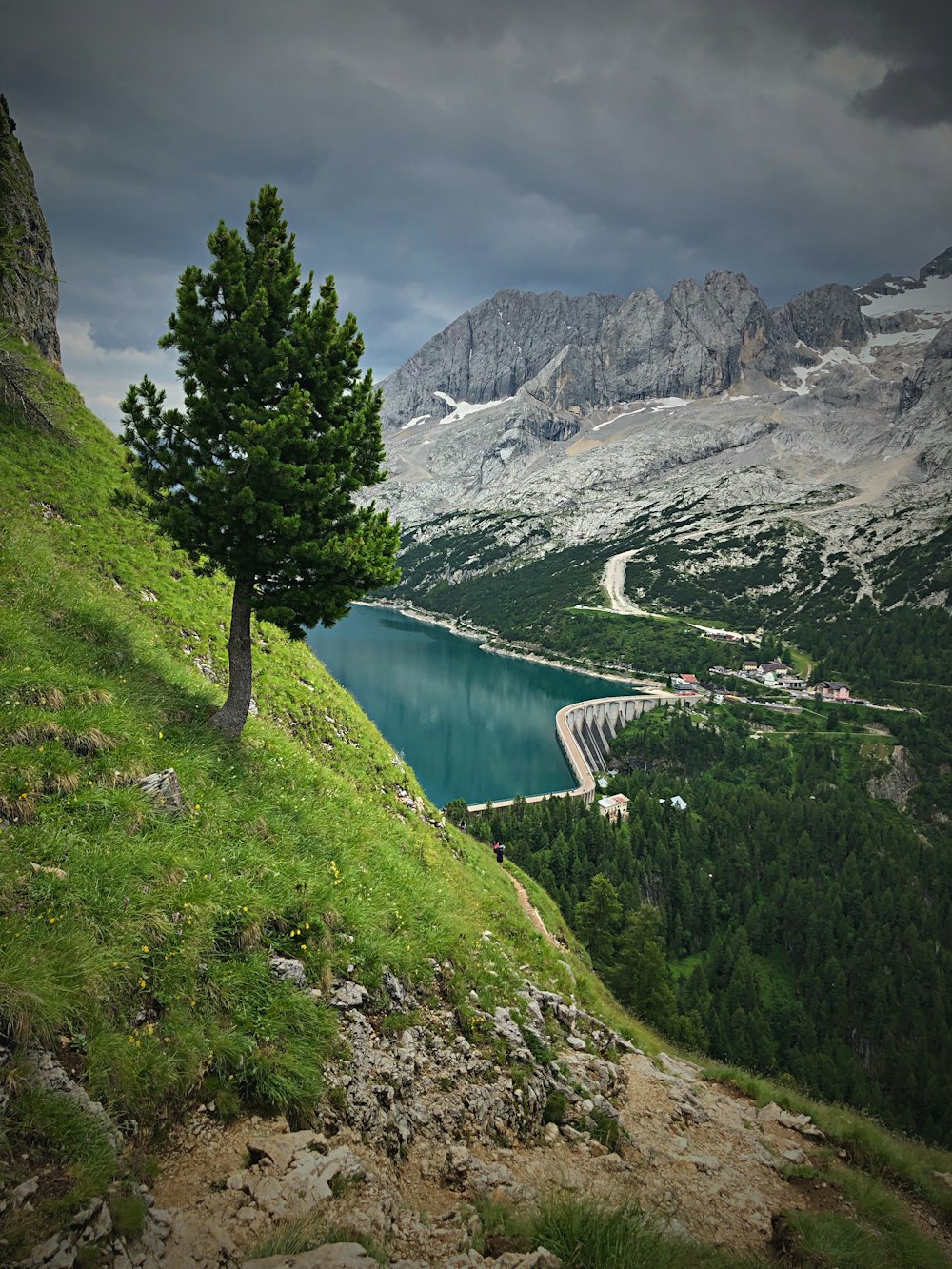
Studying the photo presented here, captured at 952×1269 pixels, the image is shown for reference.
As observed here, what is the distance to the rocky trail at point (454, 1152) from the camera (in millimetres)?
4578

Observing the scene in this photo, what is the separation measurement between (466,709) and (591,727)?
32.0m

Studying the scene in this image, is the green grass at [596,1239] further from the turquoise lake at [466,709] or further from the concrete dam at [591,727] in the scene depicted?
the concrete dam at [591,727]

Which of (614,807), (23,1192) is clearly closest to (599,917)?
(23,1192)

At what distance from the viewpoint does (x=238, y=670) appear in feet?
39.5

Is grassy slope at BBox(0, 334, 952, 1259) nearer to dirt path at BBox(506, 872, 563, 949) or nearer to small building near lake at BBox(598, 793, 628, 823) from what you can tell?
dirt path at BBox(506, 872, 563, 949)

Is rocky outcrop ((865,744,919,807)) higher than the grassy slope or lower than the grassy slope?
lower

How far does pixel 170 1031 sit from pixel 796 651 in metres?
217

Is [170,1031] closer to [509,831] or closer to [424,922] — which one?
[424,922]

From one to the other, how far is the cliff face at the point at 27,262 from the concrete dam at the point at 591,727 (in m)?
90.9

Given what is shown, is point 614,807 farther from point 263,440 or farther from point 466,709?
point 263,440

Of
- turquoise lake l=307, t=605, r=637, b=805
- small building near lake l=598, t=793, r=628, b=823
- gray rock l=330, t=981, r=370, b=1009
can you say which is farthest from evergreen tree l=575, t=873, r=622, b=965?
turquoise lake l=307, t=605, r=637, b=805

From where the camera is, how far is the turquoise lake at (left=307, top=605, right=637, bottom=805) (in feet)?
359

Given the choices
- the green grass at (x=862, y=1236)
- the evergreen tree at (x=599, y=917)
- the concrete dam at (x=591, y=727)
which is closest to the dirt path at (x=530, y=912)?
the green grass at (x=862, y=1236)

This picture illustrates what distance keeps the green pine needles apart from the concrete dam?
313 feet
